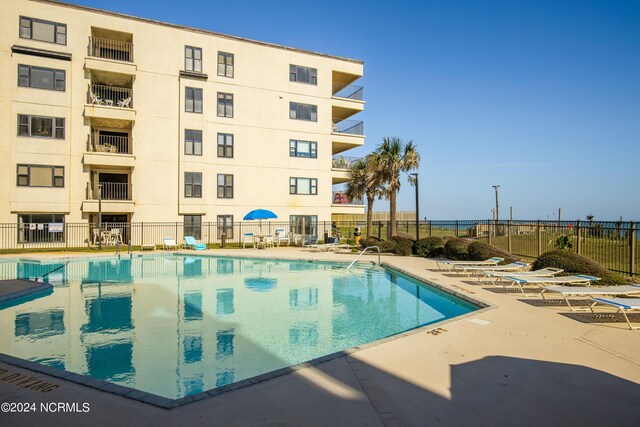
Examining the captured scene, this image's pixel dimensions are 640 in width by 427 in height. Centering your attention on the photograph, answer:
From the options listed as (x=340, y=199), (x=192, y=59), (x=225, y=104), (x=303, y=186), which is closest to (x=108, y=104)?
(x=192, y=59)

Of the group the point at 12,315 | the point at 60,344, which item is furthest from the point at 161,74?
the point at 60,344

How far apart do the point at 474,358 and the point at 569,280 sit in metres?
6.43

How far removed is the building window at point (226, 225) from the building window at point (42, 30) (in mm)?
14820

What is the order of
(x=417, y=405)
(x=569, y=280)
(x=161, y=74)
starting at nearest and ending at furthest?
(x=417, y=405) < (x=569, y=280) < (x=161, y=74)

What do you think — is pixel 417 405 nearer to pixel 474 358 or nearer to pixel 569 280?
pixel 474 358

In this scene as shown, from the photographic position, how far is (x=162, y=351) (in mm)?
7816

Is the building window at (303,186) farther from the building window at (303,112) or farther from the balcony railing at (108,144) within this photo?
the balcony railing at (108,144)

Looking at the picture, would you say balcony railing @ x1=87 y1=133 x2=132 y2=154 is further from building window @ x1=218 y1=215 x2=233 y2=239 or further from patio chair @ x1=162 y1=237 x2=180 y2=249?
building window @ x1=218 y1=215 x2=233 y2=239

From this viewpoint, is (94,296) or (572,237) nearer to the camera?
(94,296)

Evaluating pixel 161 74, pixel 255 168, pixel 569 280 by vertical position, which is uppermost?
pixel 161 74

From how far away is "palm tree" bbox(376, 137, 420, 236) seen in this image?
26.8 m

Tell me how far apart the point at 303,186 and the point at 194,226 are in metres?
8.94

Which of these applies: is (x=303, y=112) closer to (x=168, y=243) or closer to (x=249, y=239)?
(x=249, y=239)

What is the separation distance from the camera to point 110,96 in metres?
29.4
